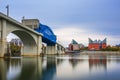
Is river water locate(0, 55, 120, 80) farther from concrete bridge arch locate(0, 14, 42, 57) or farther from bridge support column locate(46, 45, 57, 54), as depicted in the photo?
bridge support column locate(46, 45, 57, 54)

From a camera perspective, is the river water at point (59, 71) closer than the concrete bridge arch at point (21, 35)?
Yes

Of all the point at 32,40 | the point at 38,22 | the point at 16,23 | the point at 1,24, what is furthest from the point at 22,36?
the point at 1,24

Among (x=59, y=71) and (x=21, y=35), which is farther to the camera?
(x=21, y=35)

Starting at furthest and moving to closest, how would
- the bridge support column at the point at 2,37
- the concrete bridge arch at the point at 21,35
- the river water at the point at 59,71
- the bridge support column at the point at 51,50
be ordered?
the bridge support column at the point at 51,50 < the concrete bridge arch at the point at 21,35 < the bridge support column at the point at 2,37 < the river water at the point at 59,71

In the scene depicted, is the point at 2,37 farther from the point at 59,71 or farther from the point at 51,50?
the point at 51,50

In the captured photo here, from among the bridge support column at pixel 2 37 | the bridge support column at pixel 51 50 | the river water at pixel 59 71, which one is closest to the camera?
the river water at pixel 59 71

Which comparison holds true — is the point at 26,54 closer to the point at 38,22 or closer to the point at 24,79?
the point at 38,22

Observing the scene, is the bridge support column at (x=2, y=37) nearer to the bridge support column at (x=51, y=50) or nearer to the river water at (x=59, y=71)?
the river water at (x=59, y=71)

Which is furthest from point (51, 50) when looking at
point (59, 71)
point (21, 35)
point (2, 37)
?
point (59, 71)

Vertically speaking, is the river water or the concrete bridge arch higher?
the concrete bridge arch

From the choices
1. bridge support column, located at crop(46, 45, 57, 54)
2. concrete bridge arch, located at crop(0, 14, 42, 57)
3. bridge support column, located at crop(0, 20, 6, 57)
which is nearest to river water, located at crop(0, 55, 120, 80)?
bridge support column, located at crop(0, 20, 6, 57)

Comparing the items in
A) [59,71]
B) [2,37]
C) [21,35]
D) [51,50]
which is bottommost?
[59,71]

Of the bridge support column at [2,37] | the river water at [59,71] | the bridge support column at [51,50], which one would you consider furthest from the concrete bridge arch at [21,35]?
the bridge support column at [51,50]

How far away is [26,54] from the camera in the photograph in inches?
3369
